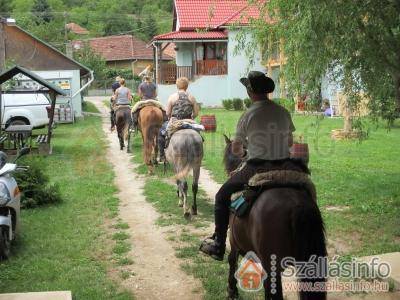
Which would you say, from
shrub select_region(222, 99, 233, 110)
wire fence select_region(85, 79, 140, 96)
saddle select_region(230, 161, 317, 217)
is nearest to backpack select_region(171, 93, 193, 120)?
saddle select_region(230, 161, 317, 217)

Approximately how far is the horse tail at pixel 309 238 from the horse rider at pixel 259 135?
0.80 metres

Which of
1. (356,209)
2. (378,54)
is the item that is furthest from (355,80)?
(356,209)

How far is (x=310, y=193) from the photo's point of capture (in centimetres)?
477

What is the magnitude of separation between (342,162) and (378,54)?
22.8 ft

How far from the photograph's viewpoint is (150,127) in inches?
494

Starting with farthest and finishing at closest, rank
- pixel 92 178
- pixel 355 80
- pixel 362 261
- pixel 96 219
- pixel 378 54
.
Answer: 1. pixel 92 178
2. pixel 96 219
3. pixel 355 80
4. pixel 378 54
5. pixel 362 261

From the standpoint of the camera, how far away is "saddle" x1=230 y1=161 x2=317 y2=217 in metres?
4.68

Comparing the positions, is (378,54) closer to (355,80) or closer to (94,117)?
(355,80)

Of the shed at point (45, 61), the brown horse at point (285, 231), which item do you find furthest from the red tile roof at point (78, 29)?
the brown horse at point (285, 231)

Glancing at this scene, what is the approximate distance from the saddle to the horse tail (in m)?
0.36

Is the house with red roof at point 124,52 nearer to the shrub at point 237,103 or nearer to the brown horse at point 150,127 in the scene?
the shrub at point 237,103

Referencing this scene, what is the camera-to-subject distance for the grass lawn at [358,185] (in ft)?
25.3

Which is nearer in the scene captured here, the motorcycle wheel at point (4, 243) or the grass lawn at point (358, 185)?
the motorcycle wheel at point (4, 243)

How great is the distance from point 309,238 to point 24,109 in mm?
18101
